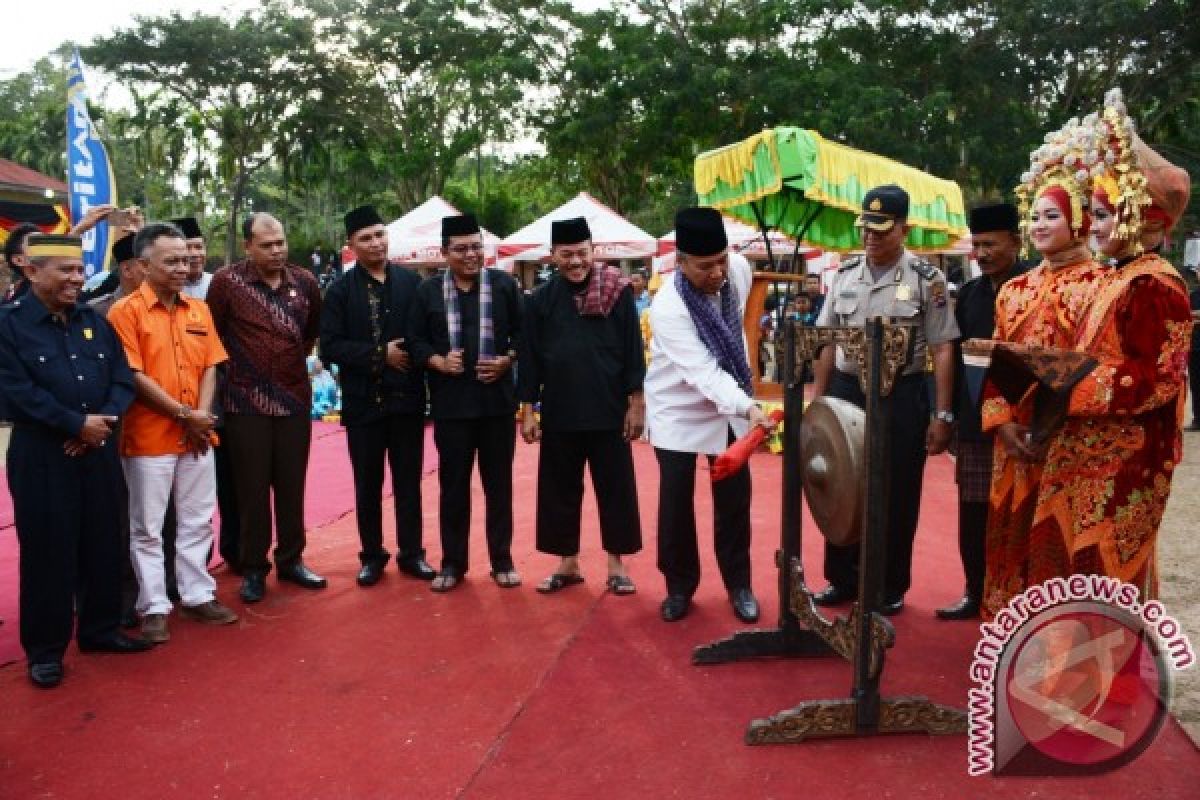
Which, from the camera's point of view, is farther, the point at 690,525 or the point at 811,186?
the point at 811,186

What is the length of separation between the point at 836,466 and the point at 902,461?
94 cm

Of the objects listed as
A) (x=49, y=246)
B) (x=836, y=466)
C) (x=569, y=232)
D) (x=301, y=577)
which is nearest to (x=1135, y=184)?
(x=836, y=466)

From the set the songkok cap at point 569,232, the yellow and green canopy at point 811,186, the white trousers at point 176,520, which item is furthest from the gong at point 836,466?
the yellow and green canopy at point 811,186

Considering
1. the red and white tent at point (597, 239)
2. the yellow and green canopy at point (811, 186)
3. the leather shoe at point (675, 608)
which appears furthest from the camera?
the red and white tent at point (597, 239)

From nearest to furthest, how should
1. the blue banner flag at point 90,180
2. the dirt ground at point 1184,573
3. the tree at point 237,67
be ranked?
the dirt ground at point 1184,573
the blue banner flag at point 90,180
the tree at point 237,67

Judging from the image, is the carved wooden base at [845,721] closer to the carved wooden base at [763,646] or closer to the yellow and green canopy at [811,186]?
the carved wooden base at [763,646]

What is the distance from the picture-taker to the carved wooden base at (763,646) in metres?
3.75

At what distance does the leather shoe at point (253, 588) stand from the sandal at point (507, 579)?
111cm

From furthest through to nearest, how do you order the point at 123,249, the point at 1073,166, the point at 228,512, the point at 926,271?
the point at 228,512
the point at 123,249
the point at 926,271
the point at 1073,166

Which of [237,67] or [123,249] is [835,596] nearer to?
[123,249]

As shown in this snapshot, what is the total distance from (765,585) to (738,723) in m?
1.60

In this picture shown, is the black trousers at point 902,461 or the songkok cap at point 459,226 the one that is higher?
the songkok cap at point 459,226

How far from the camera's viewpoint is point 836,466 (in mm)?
3270

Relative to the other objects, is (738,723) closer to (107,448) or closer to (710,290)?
(710,290)
